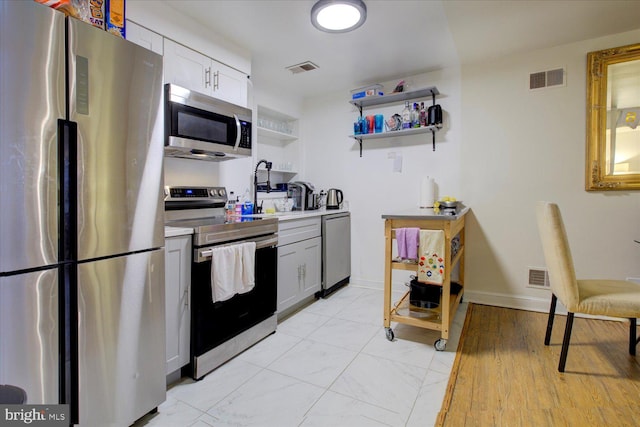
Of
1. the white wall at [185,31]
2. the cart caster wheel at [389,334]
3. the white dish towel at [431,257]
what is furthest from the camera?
the cart caster wheel at [389,334]

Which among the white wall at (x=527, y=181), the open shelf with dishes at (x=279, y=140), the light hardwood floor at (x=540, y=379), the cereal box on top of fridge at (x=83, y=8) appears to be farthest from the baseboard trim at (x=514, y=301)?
the cereal box on top of fridge at (x=83, y=8)

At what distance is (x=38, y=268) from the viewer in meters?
1.11

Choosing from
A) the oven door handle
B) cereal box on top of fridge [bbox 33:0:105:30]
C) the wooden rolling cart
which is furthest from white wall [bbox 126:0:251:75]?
the wooden rolling cart

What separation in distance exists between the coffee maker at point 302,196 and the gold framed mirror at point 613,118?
259cm

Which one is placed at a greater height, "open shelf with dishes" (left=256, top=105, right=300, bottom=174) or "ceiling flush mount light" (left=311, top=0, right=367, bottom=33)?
"ceiling flush mount light" (left=311, top=0, right=367, bottom=33)

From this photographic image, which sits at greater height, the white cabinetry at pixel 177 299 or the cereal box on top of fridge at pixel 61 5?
the cereal box on top of fridge at pixel 61 5

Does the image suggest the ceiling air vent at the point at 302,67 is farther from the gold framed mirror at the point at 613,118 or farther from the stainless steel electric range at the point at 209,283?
the gold framed mirror at the point at 613,118

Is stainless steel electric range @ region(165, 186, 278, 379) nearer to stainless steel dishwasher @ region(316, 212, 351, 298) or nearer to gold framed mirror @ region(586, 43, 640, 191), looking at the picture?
stainless steel dishwasher @ region(316, 212, 351, 298)

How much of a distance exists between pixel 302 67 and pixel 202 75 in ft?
3.69

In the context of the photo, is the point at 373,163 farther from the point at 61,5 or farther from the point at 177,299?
the point at 61,5

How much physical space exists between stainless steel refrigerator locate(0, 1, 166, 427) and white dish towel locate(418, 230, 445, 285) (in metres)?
1.61

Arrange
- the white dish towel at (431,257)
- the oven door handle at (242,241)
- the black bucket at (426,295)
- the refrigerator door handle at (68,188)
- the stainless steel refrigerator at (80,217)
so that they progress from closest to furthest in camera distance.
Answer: the stainless steel refrigerator at (80,217), the refrigerator door handle at (68,188), the oven door handle at (242,241), the white dish towel at (431,257), the black bucket at (426,295)

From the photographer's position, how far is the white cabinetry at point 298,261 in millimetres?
2693

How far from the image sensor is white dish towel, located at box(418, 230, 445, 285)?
85.0 inches
